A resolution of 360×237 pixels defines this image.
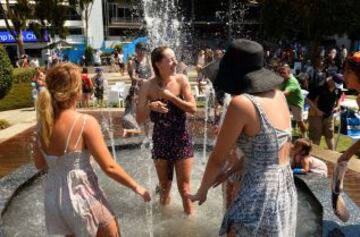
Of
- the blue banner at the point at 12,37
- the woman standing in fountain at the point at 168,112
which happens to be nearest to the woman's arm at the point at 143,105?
the woman standing in fountain at the point at 168,112

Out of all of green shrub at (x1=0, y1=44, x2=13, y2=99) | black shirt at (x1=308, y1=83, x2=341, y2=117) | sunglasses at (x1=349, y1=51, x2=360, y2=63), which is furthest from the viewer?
green shrub at (x1=0, y1=44, x2=13, y2=99)

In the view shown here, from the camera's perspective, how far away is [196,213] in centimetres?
492

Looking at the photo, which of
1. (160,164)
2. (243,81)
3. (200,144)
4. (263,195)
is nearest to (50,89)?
(243,81)

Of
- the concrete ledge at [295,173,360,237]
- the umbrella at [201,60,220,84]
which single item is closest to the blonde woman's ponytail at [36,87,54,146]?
the umbrella at [201,60,220,84]

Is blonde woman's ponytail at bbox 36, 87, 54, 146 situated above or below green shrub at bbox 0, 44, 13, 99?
above

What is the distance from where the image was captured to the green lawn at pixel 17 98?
15.4 meters

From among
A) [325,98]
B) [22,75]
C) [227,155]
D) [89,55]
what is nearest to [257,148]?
[227,155]

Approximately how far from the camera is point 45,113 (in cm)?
271

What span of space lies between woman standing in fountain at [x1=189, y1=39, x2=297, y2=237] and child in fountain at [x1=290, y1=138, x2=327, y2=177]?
3067 mm

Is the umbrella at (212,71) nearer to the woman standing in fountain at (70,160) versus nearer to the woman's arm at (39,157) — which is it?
the woman standing in fountain at (70,160)

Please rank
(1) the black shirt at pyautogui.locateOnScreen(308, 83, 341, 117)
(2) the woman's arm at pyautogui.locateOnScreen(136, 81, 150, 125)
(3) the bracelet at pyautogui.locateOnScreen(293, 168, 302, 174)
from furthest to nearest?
(1) the black shirt at pyautogui.locateOnScreen(308, 83, 341, 117) < (3) the bracelet at pyautogui.locateOnScreen(293, 168, 302, 174) < (2) the woman's arm at pyautogui.locateOnScreen(136, 81, 150, 125)

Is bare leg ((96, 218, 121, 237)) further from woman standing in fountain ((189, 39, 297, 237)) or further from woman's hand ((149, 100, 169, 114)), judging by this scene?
woman's hand ((149, 100, 169, 114))

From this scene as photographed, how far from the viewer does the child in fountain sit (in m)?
5.57

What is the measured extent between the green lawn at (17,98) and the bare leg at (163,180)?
→ 11621 mm
